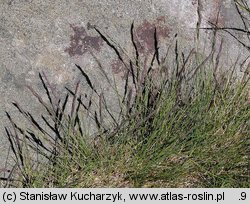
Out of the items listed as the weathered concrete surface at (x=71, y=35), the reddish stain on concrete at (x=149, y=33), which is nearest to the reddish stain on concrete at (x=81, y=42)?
the weathered concrete surface at (x=71, y=35)

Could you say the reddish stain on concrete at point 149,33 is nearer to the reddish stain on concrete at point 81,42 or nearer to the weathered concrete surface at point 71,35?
the weathered concrete surface at point 71,35

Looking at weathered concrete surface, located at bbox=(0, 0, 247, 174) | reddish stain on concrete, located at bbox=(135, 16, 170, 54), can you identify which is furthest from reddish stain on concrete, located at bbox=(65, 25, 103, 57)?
reddish stain on concrete, located at bbox=(135, 16, 170, 54)

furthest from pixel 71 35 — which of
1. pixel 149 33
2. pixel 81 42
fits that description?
pixel 149 33

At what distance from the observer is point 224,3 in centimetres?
234

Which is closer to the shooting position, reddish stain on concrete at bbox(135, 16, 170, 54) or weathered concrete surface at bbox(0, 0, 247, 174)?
weathered concrete surface at bbox(0, 0, 247, 174)

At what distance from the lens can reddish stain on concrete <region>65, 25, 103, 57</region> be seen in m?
2.20

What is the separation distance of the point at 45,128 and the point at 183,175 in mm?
575

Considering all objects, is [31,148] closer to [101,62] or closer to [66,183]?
[66,183]

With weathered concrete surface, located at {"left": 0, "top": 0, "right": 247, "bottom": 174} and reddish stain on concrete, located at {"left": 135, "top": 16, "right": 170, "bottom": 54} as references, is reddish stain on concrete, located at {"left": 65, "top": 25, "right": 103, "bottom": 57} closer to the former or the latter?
weathered concrete surface, located at {"left": 0, "top": 0, "right": 247, "bottom": 174}

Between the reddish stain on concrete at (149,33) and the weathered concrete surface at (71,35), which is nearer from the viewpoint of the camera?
the weathered concrete surface at (71,35)

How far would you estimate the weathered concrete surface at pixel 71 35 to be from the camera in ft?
7.05

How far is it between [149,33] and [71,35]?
0.32 meters

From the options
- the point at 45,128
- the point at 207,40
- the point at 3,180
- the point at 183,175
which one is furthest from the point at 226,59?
the point at 3,180

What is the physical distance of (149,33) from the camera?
7.43 ft
